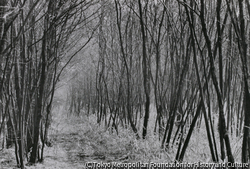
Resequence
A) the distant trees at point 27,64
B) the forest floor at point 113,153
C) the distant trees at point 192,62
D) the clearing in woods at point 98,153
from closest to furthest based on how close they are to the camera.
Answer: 1. the distant trees at point 192,62
2. the distant trees at point 27,64
3. the forest floor at point 113,153
4. the clearing in woods at point 98,153

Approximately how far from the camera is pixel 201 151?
3.88m

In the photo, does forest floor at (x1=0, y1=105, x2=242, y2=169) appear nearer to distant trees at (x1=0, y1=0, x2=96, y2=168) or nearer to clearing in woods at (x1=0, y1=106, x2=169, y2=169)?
clearing in woods at (x1=0, y1=106, x2=169, y2=169)

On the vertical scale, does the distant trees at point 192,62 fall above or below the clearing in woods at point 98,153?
above

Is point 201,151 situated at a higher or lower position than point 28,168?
higher

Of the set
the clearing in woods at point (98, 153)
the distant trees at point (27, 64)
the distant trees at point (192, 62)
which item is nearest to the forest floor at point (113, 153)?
the clearing in woods at point (98, 153)

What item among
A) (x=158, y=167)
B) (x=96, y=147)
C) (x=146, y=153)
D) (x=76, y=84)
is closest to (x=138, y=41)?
(x=96, y=147)

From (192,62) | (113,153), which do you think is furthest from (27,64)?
(192,62)

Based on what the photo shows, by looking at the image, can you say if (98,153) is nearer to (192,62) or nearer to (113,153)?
(113,153)

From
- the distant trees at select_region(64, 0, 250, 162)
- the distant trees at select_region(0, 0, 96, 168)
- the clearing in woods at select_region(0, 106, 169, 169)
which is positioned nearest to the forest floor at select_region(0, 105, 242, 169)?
the clearing in woods at select_region(0, 106, 169, 169)

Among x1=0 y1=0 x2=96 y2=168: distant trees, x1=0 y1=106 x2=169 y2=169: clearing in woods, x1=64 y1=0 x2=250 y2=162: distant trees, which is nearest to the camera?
x1=64 y1=0 x2=250 y2=162: distant trees

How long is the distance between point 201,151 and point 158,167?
72 cm

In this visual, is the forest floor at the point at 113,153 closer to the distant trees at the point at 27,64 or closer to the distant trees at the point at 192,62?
the distant trees at the point at 192,62

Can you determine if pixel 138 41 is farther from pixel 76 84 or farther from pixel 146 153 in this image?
pixel 76 84

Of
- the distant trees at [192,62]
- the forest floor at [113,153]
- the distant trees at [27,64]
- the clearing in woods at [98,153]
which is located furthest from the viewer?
the clearing in woods at [98,153]
